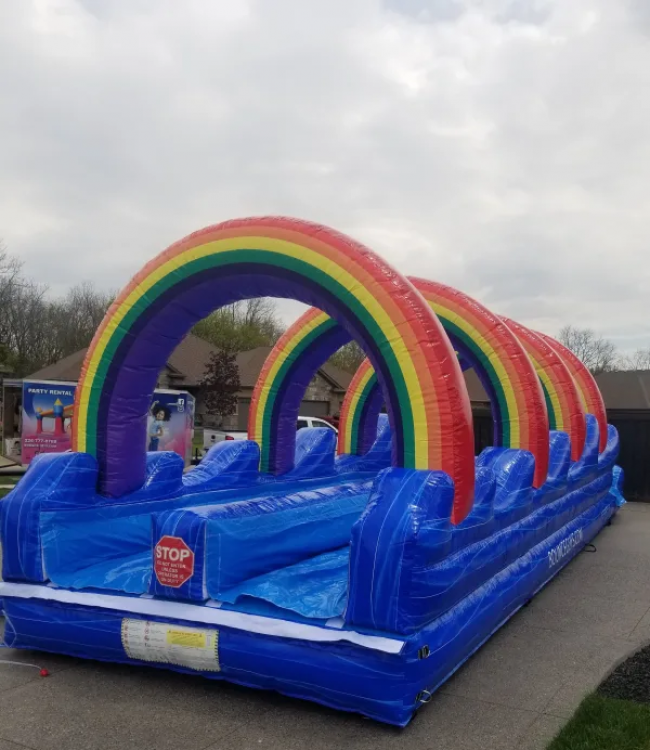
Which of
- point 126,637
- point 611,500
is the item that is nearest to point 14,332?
point 611,500

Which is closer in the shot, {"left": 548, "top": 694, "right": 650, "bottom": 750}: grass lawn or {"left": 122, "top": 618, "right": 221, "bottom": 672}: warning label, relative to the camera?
{"left": 548, "top": 694, "right": 650, "bottom": 750}: grass lawn

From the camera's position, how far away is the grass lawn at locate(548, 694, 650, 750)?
3387mm

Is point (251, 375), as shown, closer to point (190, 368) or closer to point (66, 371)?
point (190, 368)

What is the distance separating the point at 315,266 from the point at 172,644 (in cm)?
246

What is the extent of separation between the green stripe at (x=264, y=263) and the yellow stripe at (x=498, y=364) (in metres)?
2.10

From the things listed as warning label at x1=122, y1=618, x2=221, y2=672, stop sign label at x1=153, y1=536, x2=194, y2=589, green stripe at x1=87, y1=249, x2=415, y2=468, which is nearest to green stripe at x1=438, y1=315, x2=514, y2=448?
green stripe at x1=87, y1=249, x2=415, y2=468

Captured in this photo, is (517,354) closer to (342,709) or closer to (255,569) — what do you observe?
(255,569)

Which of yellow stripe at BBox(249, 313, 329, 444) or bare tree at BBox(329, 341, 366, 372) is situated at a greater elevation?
bare tree at BBox(329, 341, 366, 372)

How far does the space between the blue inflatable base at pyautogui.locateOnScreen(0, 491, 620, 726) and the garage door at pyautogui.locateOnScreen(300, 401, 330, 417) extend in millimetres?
25398

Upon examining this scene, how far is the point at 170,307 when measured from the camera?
18.1ft

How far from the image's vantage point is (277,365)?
820cm

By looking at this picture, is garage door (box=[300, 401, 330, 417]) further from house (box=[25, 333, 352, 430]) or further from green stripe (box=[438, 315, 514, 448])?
green stripe (box=[438, 315, 514, 448])

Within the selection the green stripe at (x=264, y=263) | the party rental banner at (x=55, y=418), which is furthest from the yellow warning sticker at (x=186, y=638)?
the party rental banner at (x=55, y=418)

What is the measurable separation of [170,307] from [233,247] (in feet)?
2.45
